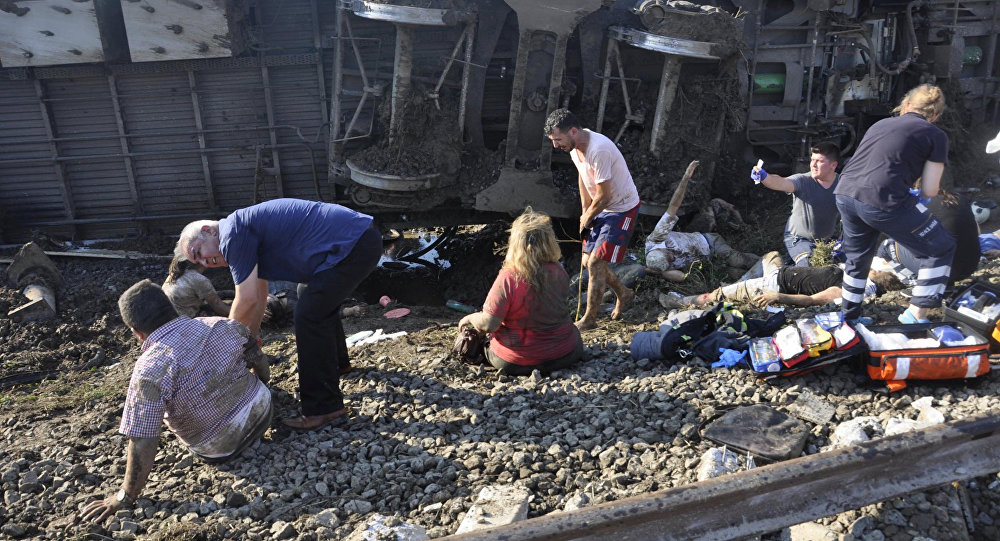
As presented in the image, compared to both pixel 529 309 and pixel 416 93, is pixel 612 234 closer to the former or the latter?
pixel 529 309

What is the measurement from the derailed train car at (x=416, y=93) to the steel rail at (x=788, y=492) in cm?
484

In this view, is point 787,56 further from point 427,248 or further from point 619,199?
point 427,248

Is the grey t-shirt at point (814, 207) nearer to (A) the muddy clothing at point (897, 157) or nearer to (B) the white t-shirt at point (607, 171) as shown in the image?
(B) the white t-shirt at point (607, 171)

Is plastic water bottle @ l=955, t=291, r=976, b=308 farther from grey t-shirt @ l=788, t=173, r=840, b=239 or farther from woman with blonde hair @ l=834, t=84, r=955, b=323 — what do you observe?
grey t-shirt @ l=788, t=173, r=840, b=239

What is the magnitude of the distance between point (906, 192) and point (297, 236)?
3873 mm

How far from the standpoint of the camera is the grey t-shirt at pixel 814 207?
6.71m

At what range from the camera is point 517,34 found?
26.3ft

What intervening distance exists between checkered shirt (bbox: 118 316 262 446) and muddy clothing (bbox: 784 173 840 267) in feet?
16.4

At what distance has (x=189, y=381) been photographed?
12.8 ft

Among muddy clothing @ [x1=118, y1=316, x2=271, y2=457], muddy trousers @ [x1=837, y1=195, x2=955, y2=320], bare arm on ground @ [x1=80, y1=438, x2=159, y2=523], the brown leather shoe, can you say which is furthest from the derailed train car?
bare arm on ground @ [x1=80, y1=438, x2=159, y2=523]

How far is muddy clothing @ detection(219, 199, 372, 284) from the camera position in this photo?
439cm

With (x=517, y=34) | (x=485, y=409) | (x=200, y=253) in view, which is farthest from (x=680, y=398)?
(x=517, y=34)

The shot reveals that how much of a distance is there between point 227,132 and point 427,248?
10.3 feet

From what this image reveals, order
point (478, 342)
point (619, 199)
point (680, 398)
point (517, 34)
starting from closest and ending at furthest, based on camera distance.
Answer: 1. point (680, 398)
2. point (478, 342)
3. point (619, 199)
4. point (517, 34)
